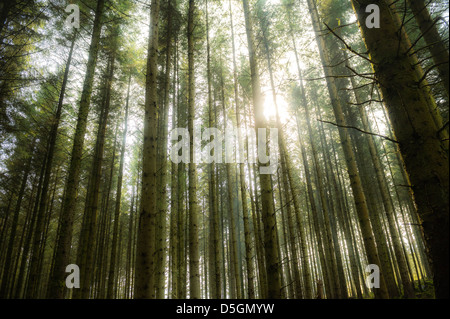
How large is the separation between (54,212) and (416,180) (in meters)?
20.5

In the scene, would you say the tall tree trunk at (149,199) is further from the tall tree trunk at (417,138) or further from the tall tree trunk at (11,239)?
the tall tree trunk at (11,239)

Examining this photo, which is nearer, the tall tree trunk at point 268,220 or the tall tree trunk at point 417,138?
the tall tree trunk at point 417,138

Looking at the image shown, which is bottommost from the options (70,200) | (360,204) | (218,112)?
Result: (360,204)

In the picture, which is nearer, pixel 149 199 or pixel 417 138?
pixel 417 138

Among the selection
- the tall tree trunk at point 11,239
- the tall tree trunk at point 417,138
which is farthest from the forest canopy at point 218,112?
the tall tree trunk at point 11,239

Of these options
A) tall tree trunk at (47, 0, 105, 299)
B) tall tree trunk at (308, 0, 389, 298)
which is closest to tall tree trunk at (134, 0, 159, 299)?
tall tree trunk at (47, 0, 105, 299)

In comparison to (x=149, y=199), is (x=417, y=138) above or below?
below

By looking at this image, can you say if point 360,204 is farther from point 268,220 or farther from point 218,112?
point 218,112

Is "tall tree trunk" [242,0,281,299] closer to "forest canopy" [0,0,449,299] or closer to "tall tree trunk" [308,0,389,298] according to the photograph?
"forest canopy" [0,0,449,299]

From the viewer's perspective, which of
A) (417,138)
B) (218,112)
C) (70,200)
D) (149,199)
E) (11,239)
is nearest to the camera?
(417,138)

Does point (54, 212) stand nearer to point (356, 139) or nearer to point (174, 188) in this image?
point (174, 188)

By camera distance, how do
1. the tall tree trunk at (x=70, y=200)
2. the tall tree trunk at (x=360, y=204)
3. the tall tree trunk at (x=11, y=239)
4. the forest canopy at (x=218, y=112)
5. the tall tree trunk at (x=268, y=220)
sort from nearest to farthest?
1. the forest canopy at (x=218, y=112)
2. the tall tree trunk at (x=268, y=220)
3. the tall tree trunk at (x=360, y=204)
4. the tall tree trunk at (x=70, y=200)
5. the tall tree trunk at (x=11, y=239)

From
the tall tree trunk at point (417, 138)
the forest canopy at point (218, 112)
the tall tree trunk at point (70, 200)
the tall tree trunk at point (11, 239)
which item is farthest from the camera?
the tall tree trunk at point (11, 239)

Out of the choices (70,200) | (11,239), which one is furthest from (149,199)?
(11,239)
